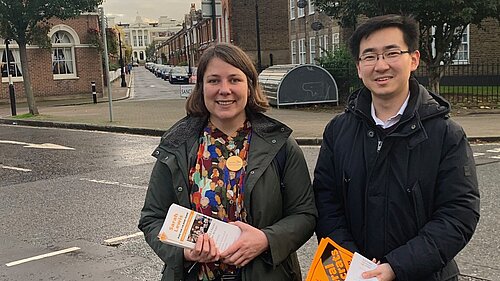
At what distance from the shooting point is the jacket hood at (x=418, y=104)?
227cm

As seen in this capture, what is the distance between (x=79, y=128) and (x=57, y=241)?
1142 cm

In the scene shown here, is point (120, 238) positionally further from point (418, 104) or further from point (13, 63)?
point (13, 63)

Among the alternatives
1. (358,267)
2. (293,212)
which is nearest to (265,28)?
(293,212)

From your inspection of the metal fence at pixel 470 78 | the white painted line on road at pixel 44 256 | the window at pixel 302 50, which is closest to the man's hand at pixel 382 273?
the white painted line on road at pixel 44 256

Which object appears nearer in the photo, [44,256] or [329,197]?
[329,197]

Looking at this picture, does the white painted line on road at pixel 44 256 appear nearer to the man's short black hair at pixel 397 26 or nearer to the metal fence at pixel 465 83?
the man's short black hair at pixel 397 26

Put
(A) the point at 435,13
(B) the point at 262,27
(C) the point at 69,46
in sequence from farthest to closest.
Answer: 1. (B) the point at 262,27
2. (C) the point at 69,46
3. (A) the point at 435,13

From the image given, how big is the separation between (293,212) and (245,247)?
311mm

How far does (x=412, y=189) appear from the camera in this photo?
2.21m

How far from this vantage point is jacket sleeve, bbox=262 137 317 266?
7.76 feet

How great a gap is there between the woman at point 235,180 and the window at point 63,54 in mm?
27605

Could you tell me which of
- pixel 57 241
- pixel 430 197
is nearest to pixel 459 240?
pixel 430 197

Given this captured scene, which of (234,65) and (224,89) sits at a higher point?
(234,65)

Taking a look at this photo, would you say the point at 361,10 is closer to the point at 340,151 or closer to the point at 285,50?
the point at 340,151
